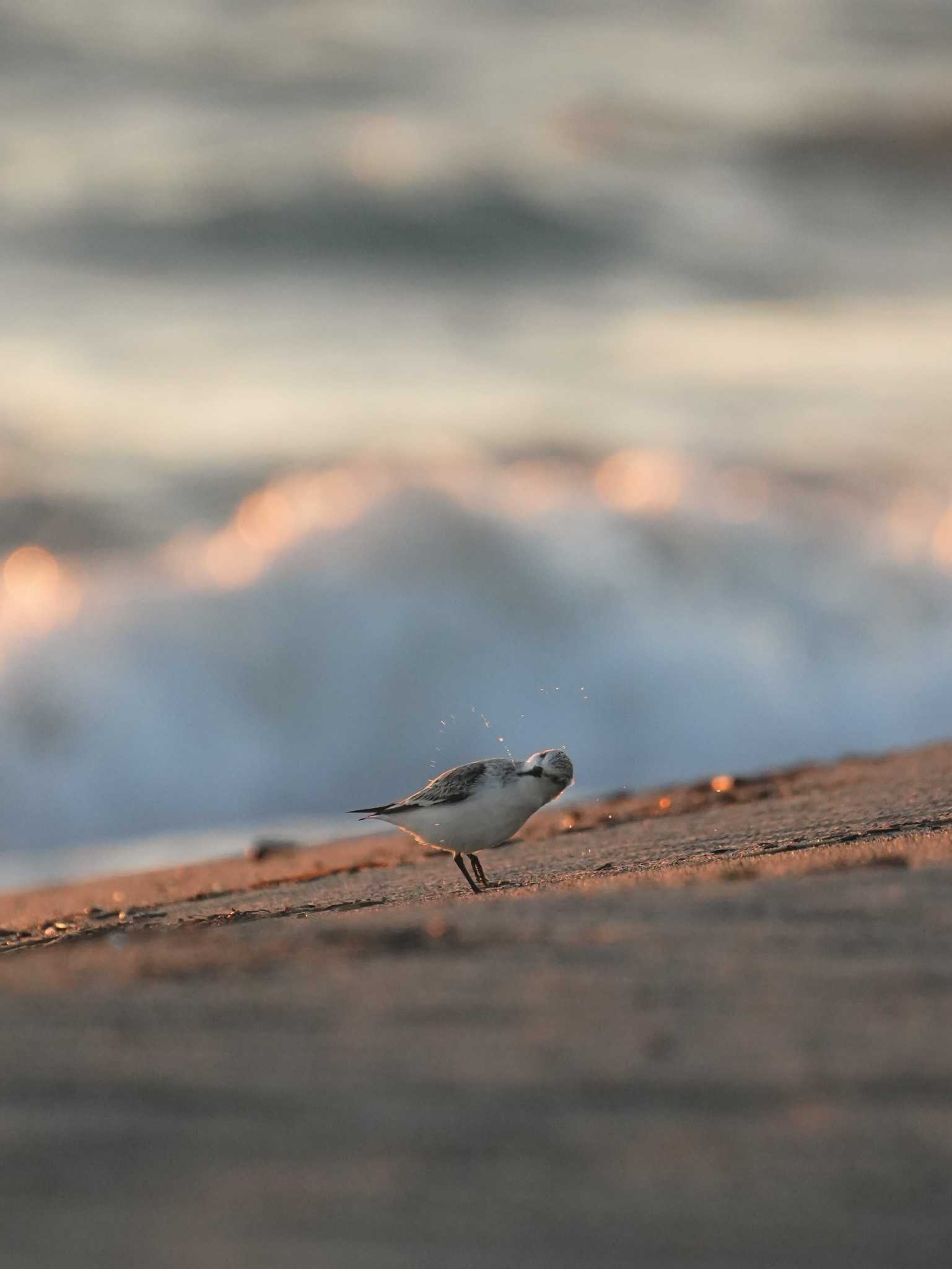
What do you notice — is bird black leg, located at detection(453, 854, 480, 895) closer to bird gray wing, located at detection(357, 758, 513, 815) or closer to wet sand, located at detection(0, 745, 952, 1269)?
bird gray wing, located at detection(357, 758, 513, 815)

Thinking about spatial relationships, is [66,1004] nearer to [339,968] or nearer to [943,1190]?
[339,968]

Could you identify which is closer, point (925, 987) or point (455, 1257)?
point (455, 1257)

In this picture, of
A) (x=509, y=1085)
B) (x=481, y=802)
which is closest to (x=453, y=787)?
(x=481, y=802)

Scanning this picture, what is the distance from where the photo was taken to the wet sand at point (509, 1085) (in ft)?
8.53

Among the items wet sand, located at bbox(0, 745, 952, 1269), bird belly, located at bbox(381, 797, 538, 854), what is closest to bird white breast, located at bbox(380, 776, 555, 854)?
bird belly, located at bbox(381, 797, 538, 854)

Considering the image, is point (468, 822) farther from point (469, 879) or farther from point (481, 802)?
point (469, 879)

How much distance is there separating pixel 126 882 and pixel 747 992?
7.33 meters

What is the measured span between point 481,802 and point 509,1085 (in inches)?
165

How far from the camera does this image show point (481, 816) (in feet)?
24.1

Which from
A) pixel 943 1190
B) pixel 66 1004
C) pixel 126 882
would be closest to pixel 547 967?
pixel 66 1004

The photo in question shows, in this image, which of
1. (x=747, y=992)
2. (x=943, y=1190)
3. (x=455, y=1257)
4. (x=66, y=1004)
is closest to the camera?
(x=455, y=1257)

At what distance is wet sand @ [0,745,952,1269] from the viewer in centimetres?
260

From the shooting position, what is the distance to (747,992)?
12.1 ft

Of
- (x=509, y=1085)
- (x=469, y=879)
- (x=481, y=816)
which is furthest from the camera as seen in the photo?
(x=481, y=816)
